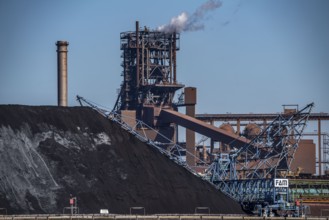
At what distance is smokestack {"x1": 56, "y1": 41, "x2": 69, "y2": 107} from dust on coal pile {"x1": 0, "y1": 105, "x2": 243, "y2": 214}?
33.9 meters

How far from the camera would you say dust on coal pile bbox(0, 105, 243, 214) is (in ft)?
323

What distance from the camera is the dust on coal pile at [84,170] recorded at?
98500 millimetres

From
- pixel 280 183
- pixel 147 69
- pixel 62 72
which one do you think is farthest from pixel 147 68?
pixel 280 183

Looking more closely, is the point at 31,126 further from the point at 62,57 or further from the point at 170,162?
the point at 62,57

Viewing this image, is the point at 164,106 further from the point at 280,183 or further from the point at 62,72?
the point at 280,183

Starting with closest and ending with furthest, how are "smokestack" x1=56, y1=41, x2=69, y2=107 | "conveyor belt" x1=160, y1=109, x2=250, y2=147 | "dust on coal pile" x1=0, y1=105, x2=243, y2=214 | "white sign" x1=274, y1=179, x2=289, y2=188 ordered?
"dust on coal pile" x1=0, y1=105, x2=243, y2=214
"white sign" x1=274, y1=179, x2=289, y2=188
"smokestack" x1=56, y1=41, x2=69, y2=107
"conveyor belt" x1=160, y1=109, x2=250, y2=147

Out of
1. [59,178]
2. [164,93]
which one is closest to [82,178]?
[59,178]

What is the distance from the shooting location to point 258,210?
113562mm

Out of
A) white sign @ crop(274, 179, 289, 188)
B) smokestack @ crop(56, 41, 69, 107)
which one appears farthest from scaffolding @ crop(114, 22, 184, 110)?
white sign @ crop(274, 179, 289, 188)

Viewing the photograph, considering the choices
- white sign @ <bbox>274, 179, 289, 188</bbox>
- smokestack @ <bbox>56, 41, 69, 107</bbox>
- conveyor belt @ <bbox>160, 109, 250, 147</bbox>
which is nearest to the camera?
white sign @ <bbox>274, 179, 289, 188</bbox>

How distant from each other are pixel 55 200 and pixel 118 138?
17.0m

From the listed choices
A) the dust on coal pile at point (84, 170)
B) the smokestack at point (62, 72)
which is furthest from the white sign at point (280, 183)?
the smokestack at point (62, 72)

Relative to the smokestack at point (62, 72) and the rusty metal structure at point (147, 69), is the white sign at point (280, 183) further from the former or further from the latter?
the rusty metal structure at point (147, 69)

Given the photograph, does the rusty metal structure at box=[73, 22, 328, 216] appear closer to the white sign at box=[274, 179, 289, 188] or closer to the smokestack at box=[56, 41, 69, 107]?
the smokestack at box=[56, 41, 69, 107]
